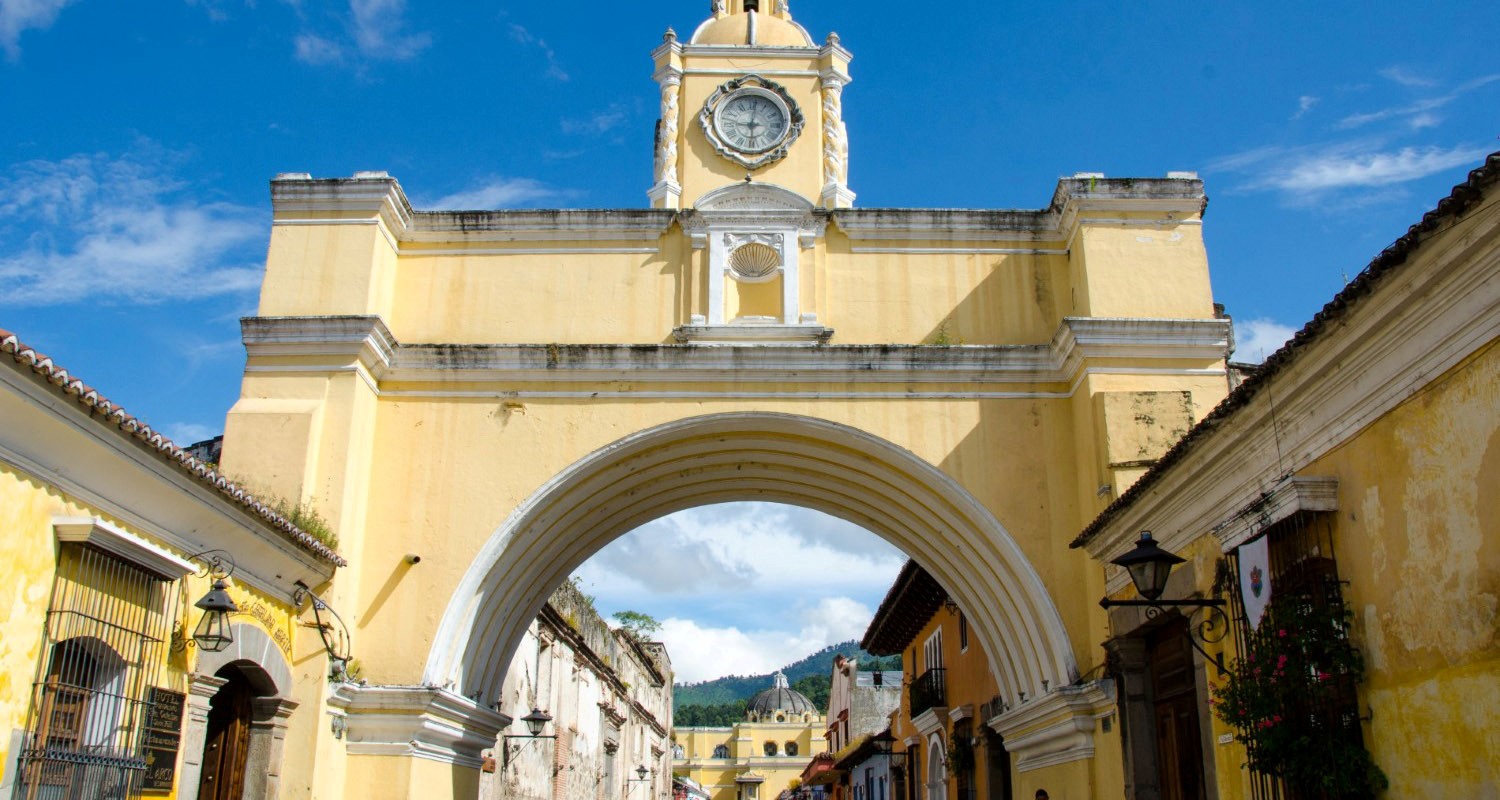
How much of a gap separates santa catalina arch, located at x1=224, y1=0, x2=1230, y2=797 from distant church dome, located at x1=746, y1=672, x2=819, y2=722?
198 ft

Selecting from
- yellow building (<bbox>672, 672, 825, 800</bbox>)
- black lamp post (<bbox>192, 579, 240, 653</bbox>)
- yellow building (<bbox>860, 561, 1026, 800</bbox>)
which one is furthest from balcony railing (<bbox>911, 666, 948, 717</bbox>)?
yellow building (<bbox>672, 672, 825, 800</bbox>)

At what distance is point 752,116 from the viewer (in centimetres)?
1314

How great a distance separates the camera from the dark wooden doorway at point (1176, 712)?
346 inches

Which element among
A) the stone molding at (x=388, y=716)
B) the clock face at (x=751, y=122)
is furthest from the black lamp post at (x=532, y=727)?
the clock face at (x=751, y=122)

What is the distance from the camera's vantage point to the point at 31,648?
6.80 meters

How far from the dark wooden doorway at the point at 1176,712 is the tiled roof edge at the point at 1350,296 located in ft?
4.17

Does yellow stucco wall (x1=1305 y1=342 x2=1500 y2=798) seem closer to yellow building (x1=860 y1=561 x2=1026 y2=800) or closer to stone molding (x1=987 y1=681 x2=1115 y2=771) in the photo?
stone molding (x1=987 y1=681 x2=1115 y2=771)

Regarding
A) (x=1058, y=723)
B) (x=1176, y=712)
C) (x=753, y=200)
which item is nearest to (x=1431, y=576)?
(x=1176, y=712)

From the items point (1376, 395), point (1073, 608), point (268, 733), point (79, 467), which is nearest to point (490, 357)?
point (268, 733)

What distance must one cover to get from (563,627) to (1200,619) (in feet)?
41.8

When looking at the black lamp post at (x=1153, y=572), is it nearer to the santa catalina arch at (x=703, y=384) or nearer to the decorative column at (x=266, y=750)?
the santa catalina arch at (x=703, y=384)

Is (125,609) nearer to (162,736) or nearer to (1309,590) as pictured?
(162,736)

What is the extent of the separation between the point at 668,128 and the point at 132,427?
7.00m

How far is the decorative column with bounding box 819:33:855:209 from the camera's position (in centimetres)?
1280
